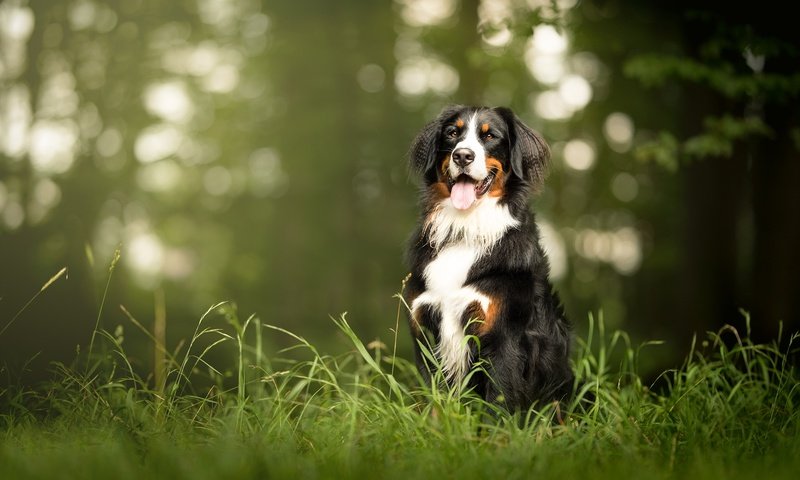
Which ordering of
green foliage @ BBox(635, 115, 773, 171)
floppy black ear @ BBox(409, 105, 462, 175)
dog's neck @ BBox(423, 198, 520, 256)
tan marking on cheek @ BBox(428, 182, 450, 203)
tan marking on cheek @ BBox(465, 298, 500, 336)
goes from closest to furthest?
tan marking on cheek @ BBox(465, 298, 500, 336)
dog's neck @ BBox(423, 198, 520, 256)
tan marking on cheek @ BBox(428, 182, 450, 203)
floppy black ear @ BBox(409, 105, 462, 175)
green foliage @ BBox(635, 115, 773, 171)

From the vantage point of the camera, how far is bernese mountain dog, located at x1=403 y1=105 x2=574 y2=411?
3.98 meters

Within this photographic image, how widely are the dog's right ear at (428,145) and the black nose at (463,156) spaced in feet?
1.35

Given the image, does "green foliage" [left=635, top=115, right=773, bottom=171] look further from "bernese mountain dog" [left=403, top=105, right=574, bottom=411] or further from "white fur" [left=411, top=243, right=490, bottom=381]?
"white fur" [left=411, top=243, right=490, bottom=381]

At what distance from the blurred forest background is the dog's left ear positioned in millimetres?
4450

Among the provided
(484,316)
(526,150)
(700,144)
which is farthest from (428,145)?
(700,144)

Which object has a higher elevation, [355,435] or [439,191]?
[439,191]

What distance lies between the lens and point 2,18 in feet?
39.4

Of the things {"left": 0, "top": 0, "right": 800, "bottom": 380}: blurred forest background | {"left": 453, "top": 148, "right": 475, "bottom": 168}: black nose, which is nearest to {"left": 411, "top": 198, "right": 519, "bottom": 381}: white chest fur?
{"left": 453, "top": 148, "right": 475, "bottom": 168}: black nose

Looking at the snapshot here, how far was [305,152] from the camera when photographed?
1393 cm

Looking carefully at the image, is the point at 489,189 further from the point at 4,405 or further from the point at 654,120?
the point at 654,120

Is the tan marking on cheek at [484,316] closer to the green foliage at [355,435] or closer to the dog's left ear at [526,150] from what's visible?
the green foliage at [355,435]

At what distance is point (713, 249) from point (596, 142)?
20.1ft

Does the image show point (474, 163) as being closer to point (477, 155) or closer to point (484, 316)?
point (477, 155)

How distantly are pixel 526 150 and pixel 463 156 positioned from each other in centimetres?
53
